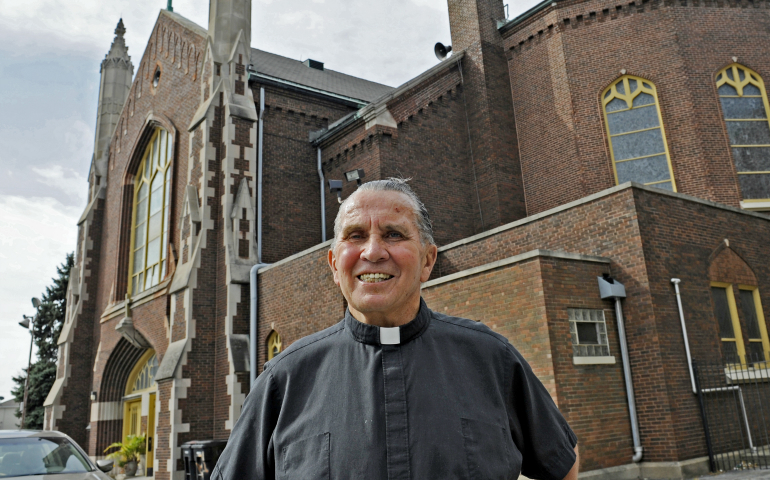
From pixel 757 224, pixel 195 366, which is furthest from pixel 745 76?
pixel 195 366

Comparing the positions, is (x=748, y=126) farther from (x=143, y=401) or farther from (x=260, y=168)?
(x=143, y=401)

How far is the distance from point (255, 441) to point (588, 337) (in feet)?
30.0

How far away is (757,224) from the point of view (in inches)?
494

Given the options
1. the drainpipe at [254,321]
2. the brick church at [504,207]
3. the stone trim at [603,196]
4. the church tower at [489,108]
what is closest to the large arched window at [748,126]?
the brick church at [504,207]

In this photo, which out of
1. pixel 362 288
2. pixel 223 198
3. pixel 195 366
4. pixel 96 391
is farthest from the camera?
pixel 96 391

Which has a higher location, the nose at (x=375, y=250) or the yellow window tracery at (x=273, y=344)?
the yellow window tracery at (x=273, y=344)

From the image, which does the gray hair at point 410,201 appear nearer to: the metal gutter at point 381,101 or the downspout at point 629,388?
the downspout at point 629,388

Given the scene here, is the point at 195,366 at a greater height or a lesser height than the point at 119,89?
lesser

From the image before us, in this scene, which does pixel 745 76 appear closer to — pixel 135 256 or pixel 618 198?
pixel 618 198

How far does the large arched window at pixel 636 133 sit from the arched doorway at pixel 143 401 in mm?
14933

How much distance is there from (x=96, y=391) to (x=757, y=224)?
20.1m

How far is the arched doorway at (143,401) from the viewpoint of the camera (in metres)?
A: 18.0

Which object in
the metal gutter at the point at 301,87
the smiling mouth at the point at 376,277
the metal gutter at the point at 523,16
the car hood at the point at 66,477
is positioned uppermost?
the metal gutter at the point at 523,16

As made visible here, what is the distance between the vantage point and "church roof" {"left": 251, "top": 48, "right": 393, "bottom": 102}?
19750 mm
